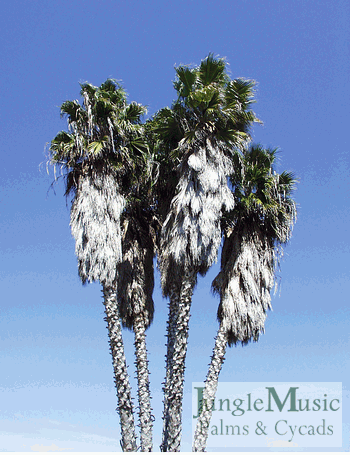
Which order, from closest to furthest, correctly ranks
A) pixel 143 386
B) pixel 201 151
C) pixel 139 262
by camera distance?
pixel 143 386, pixel 201 151, pixel 139 262

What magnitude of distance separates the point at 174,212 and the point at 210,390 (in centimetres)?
424

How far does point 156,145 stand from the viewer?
14.8 meters

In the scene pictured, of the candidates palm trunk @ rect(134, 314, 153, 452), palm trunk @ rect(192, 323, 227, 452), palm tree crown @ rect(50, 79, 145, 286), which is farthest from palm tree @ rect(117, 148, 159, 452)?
palm trunk @ rect(192, 323, 227, 452)

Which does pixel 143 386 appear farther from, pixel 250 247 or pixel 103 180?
pixel 103 180

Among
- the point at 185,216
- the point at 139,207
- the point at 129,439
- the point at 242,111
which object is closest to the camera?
the point at 129,439

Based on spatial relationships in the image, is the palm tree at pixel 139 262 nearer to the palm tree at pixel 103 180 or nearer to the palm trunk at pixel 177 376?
the palm tree at pixel 103 180

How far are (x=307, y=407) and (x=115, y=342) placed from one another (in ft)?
15.9

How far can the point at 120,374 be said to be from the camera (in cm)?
1262

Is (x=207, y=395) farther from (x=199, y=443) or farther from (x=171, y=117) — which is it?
(x=171, y=117)


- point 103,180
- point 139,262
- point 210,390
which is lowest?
A: point 210,390

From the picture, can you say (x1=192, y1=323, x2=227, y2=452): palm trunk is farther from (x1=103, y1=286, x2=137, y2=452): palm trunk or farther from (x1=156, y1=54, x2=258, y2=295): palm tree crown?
(x1=156, y1=54, x2=258, y2=295): palm tree crown

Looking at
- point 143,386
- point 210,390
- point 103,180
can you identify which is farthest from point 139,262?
point 210,390

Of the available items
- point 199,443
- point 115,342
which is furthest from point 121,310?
point 199,443

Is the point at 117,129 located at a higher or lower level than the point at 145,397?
higher
